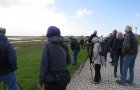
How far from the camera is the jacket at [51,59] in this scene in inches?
245

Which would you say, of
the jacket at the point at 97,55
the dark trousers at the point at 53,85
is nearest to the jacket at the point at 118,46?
the jacket at the point at 97,55

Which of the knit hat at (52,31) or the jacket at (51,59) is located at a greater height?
the knit hat at (52,31)

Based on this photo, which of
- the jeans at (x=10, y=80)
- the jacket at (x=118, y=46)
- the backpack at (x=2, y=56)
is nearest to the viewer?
the backpack at (x=2, y=56)

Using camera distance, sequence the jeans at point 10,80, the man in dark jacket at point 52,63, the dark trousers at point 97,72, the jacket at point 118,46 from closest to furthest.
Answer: the man in dark jacket at point 52,63 < the jeans at point 10,80 < the dark trousers at point 97,72 < the jacket at point 118,46

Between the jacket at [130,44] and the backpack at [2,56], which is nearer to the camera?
the backpack at [2,56]

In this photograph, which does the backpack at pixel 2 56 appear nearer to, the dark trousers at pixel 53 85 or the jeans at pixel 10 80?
the jeans at pixel 10 80

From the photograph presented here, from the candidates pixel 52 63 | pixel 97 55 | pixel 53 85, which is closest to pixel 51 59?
pixel 52 63

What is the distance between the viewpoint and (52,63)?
6320mm

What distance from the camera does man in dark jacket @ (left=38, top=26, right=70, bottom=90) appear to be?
245 inches

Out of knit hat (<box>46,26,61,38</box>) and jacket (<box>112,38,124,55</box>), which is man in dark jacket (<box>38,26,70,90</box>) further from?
jacket (<box>112,38,124,55</box>)

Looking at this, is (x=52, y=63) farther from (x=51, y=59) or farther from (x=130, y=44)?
(x=130, y=44)

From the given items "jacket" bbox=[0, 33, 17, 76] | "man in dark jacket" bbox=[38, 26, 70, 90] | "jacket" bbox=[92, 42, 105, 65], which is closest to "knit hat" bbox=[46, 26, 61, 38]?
"man in dark jacket" bbox=[38, 26, 70, 90]

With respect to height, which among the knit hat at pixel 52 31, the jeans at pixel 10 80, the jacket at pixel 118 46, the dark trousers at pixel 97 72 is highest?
the knit hat at pixel 52 31

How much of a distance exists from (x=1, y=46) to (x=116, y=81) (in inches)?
249
